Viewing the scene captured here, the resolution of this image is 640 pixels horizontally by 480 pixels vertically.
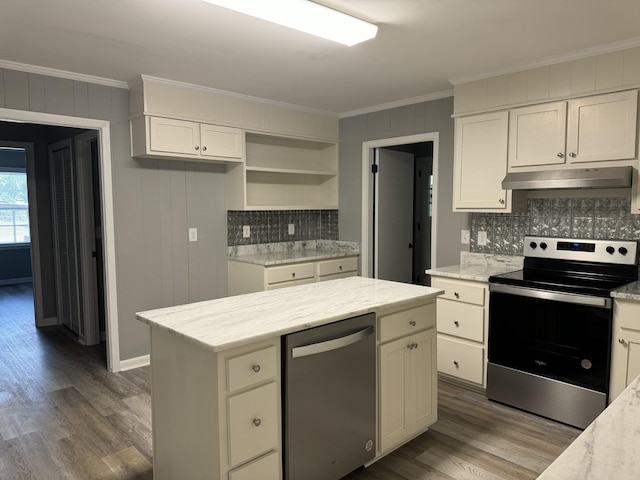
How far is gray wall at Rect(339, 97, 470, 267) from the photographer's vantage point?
3963 millimetres

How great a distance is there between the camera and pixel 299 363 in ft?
6.32

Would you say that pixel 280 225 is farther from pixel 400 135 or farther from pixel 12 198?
pixel 12 198

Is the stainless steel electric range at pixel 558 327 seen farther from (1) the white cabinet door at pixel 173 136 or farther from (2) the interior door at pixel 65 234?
(2) the interior door at pixel 65 234

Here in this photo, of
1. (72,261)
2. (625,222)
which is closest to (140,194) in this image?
(72,261)

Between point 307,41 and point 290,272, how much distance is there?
2100mm

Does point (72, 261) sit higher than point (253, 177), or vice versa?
point (253, 177)

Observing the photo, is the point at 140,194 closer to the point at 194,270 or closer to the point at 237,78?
the point at 194,270

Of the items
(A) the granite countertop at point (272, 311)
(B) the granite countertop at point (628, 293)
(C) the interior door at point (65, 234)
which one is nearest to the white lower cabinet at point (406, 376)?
(A) the granite countertop at point (272, 311)

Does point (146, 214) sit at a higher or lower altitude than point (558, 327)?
higher

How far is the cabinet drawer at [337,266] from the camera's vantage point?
177 inches

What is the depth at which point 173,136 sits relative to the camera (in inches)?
143

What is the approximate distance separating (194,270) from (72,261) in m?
1.48

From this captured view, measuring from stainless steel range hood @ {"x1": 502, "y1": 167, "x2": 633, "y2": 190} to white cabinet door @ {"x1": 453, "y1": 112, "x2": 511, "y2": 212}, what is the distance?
0.15m

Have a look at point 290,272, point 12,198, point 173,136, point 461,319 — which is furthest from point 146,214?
point 12,198
